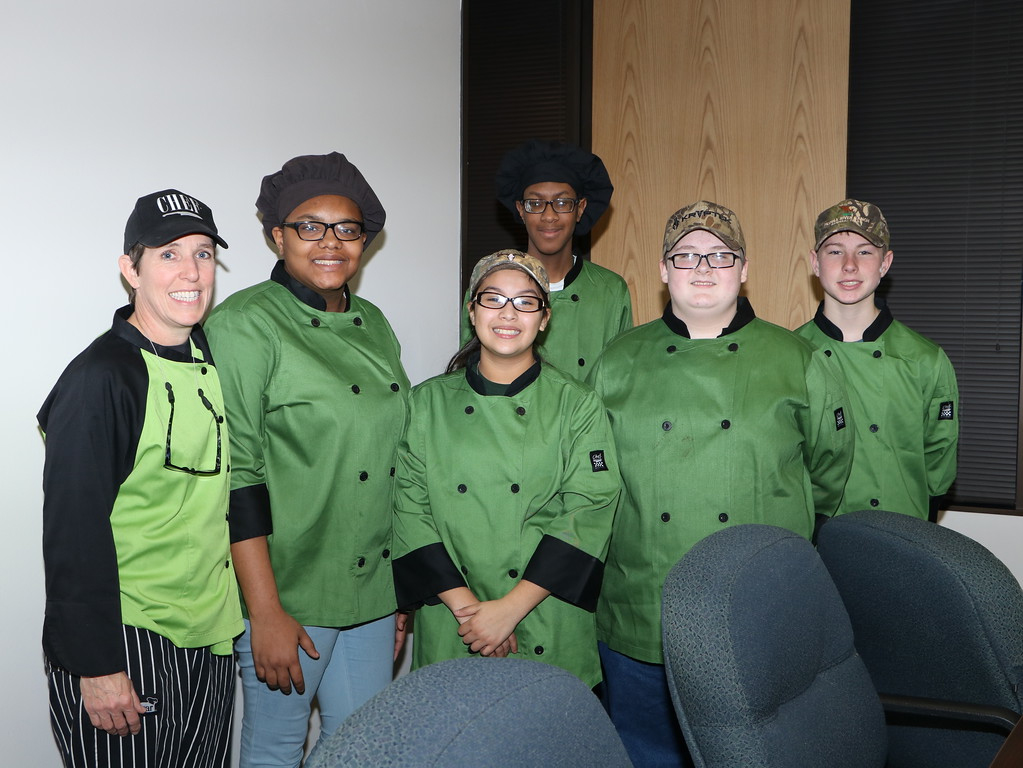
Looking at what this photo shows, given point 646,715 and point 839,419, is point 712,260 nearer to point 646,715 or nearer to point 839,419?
point 839,419

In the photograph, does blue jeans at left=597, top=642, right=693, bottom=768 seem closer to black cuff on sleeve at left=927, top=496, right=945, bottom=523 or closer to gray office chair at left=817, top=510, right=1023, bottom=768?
gray office chair at left=817, top=510, right=1023, bottom=768

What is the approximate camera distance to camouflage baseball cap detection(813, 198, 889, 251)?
257 centimetres

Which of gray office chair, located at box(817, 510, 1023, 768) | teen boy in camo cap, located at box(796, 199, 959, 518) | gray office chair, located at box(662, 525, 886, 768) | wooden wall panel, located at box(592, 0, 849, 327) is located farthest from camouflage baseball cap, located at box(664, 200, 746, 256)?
wooden wall panel, located at box(592, 0, 849, 327)

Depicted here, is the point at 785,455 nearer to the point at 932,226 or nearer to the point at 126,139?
the point at 932,226

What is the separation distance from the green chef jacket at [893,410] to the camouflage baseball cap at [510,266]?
101cm

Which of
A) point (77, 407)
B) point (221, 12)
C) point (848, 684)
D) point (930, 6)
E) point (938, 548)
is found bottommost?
point (848, 684)

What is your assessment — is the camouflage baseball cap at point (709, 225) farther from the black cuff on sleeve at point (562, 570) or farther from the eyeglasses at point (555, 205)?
the black cuff on sleeve at point (562, 570)

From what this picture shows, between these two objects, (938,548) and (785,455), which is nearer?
(938,548)

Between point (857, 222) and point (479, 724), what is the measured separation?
7.14ft

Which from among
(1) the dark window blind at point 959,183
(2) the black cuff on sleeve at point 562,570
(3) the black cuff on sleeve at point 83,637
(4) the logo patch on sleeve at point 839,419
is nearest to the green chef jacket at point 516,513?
(2) the black cuff on sleeve at point 562,570

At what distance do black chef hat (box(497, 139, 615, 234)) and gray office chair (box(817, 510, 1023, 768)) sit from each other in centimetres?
132

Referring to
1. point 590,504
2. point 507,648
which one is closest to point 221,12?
point 590,504

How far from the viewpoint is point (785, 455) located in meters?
2.15

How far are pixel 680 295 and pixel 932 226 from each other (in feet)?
4.84
